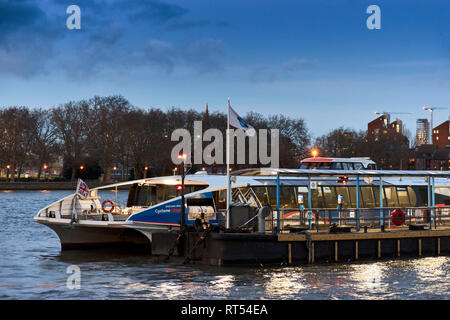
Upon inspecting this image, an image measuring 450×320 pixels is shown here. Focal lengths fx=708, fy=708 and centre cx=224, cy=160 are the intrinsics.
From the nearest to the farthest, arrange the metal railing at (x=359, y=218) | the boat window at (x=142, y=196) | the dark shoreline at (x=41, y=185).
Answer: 1. the metal railing at (x=359, y=218)
2. the boat window at (x=142, y=196)
3. the dark shoreline at (x=41, y=185)

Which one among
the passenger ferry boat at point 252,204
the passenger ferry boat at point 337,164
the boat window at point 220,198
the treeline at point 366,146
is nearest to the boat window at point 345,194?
the passenger ferry boat at point 252,204

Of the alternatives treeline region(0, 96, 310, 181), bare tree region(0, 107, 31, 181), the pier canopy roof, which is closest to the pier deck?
the pier canopy roof

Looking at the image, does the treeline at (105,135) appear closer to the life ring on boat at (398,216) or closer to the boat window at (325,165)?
the boat window at (325,165)

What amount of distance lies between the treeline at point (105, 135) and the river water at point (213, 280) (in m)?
88.9

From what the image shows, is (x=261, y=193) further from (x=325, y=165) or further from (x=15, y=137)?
(x=15, y=137)

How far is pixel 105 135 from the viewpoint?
12938 cm

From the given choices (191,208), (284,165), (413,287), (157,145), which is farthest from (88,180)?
(413,287)

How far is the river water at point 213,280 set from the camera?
72.4 ft

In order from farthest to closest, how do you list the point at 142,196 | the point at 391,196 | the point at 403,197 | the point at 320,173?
the point at 403,197 → the point at 391,196 → the point at 142,196 → the point at 320,173

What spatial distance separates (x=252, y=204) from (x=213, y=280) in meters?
6.44

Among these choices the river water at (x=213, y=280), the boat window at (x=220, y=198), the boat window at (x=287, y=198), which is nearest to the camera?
the river water at (x=213, y=280)

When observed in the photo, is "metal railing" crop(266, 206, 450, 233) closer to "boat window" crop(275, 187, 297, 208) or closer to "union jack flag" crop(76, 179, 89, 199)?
"boat window" crop(275, 187, 297, 208)

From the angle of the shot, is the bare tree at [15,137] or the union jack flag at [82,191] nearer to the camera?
the union jack flag at [82,191]

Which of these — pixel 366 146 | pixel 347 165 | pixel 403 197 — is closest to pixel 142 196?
pixel 403 197
